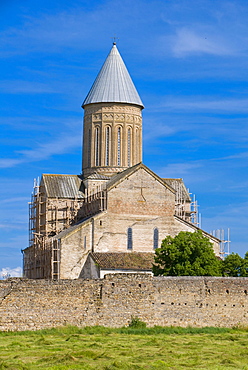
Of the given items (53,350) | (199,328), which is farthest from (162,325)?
(53,350)

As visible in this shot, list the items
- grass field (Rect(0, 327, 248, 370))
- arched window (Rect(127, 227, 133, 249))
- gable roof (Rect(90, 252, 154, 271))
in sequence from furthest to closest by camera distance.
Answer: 1. arched window (Rect(127, 227, 133, 249))
2. gable roof (Rect(90, 252, 154, 271))
3. grass field (Rect(0, 327, 248, 370))

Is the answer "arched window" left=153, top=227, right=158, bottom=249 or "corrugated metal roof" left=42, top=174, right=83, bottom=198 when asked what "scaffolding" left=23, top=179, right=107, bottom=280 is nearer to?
"corrugated metal roof" left=42, top=174, right=83, bottom=198

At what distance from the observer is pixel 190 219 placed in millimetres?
51281

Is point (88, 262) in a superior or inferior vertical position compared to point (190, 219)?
inferior

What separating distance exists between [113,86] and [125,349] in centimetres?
3262

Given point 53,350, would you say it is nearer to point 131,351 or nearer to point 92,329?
point 131,351

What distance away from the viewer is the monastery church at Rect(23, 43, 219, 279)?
4153cm

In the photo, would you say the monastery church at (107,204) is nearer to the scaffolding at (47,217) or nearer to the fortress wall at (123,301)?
the scaffolding at (47,217)

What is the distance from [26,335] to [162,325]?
241 inches

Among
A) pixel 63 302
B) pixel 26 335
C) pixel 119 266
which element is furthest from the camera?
pixel 119 266

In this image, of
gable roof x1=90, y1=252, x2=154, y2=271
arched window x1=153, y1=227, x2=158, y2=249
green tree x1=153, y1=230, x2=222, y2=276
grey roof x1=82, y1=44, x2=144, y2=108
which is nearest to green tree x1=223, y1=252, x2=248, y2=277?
green tree x1=153, y1=230, x2=222, y2=276

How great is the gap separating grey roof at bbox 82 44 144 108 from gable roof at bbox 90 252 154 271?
46.6 ft

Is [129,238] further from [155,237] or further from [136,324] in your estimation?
[136,324]

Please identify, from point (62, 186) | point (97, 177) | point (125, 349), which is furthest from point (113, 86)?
point (125, 349)
